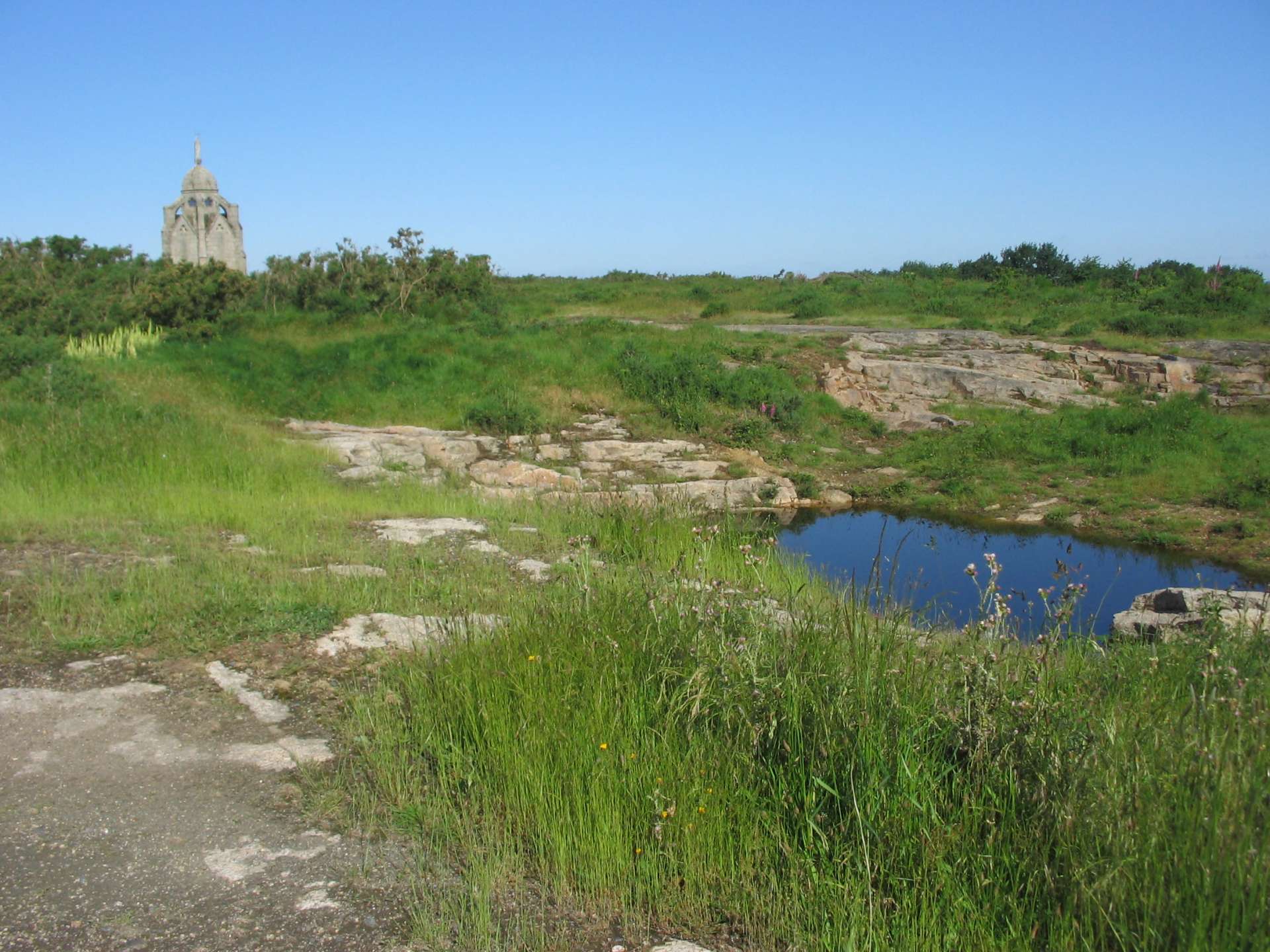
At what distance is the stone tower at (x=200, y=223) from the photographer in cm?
4712

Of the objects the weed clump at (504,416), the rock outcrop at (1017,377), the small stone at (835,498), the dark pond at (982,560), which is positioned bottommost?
the dark pond at (982,560)

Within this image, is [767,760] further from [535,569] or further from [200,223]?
[200,223]

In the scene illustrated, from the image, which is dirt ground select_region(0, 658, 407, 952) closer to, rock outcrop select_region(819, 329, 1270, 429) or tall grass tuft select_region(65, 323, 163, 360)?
tall grass tuft select_region(65, 323, 163, 360)

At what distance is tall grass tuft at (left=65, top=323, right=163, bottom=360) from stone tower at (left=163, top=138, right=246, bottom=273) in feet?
108

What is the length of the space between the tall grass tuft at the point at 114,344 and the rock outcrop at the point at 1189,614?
1366 centimetres

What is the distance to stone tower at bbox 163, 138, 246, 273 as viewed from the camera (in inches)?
1855

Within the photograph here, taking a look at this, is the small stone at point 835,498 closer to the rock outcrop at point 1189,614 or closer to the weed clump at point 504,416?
the weed clump at point 504,416

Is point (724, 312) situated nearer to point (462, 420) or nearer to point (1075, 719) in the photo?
point (462, 420)

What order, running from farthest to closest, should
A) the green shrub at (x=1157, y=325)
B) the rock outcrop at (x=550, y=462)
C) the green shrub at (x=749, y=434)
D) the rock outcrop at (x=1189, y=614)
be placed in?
the green shrub at (x=1157, y=325) → the green shrub at (x=749, y=434) → the rock outcrop at (x=550, y=462) → the rock outcrop at (x=1189, y=614)

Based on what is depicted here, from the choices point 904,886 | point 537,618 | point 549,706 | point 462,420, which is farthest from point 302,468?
point 904,886

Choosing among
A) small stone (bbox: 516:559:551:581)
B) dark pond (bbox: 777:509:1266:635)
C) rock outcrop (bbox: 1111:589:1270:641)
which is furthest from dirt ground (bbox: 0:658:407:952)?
dark pond (bbox: 777:509:1266:635)

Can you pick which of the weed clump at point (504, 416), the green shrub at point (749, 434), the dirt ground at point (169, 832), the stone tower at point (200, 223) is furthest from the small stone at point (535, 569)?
the stone tower at point (200, 223)

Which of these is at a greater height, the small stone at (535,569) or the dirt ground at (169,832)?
the small stone at (535,569)

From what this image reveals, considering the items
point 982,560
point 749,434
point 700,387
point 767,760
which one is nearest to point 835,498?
point 749,434
